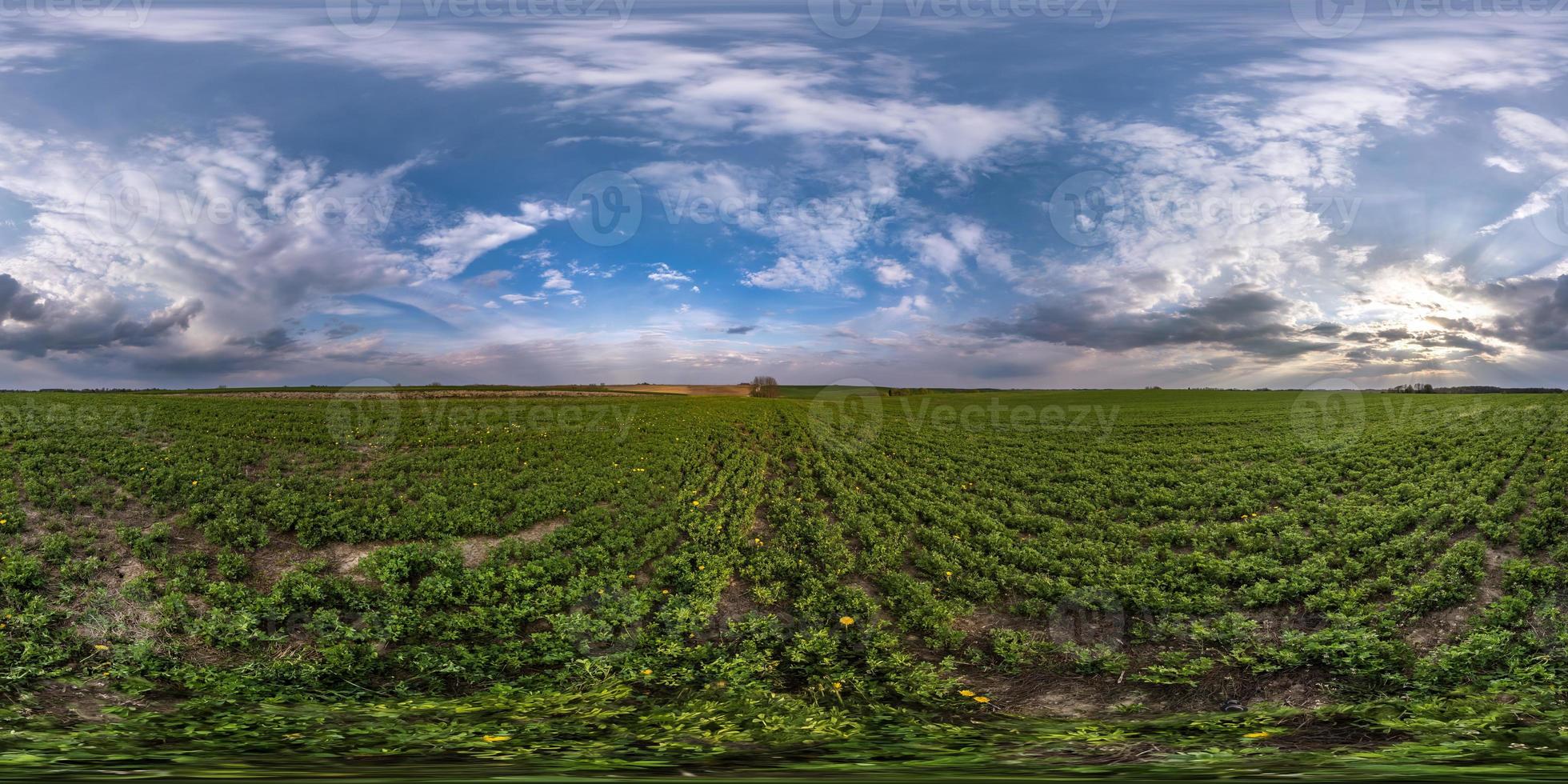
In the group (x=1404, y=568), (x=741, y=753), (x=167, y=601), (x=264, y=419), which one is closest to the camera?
(x=741, y=753)

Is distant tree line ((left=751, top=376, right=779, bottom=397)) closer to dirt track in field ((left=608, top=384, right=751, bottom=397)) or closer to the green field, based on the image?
dirt track in field ((left=608, top=384, right=751, bottom=397))

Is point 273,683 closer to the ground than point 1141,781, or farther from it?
closer to the ground

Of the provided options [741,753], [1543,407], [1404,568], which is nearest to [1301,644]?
[1404,568]

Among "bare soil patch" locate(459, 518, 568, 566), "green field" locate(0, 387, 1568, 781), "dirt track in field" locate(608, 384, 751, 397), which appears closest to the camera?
"green field" locate(0, 387, 1568, 781)

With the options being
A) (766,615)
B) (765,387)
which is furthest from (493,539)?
(765,387)

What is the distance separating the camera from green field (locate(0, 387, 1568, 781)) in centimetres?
615

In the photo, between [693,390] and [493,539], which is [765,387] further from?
[493,539]

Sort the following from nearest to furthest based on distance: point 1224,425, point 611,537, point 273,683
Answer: point 273,683 < point 611,537 < point 1224,425

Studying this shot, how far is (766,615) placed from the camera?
1057cm

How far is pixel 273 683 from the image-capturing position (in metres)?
8.24

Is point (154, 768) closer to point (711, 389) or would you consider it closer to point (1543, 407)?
point (1543, 407)

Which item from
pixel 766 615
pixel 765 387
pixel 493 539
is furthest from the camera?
pixel 765 387

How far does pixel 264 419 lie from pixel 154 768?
27169 millimetres

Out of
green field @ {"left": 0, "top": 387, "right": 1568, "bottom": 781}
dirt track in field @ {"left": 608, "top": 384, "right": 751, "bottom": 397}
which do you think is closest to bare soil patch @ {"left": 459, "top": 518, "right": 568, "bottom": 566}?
green field @ {"left": 0, "top": 387, "right": 1568, "bottom": 781}
